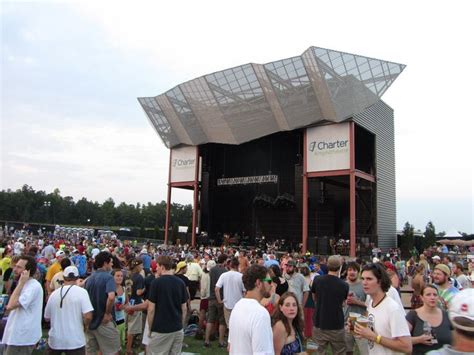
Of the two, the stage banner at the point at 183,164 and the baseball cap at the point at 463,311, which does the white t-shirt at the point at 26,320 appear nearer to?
the baseball cap at the point at 463,311

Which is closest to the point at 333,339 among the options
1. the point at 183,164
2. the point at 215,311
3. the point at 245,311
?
the point at 245,311

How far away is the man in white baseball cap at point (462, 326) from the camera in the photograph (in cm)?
186

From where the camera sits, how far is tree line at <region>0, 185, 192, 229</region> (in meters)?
85.8

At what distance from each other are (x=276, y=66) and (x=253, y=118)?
16.2 feet

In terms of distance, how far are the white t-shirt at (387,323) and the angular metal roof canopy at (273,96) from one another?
71.9 feet

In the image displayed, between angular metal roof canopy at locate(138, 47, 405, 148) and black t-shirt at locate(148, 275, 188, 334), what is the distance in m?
20.9

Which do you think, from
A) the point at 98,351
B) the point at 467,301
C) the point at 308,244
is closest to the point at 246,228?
the point at 308,244

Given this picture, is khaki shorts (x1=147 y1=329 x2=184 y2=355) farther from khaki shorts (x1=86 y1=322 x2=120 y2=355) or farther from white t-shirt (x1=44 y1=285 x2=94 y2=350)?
white t-shirt (x1=44 y1=285 x2=94 y2=350)

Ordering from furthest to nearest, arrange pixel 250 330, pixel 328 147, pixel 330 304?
1. pixel 328 147
2. pixel 330 304
3. pixel 250 330

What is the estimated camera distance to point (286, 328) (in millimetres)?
3334

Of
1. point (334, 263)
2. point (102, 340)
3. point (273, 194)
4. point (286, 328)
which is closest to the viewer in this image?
point (286, 328)

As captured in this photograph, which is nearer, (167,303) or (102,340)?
(167,303)

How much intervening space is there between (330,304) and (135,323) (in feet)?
11.4

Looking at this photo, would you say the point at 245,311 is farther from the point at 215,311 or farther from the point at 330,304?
the point at 215,311
